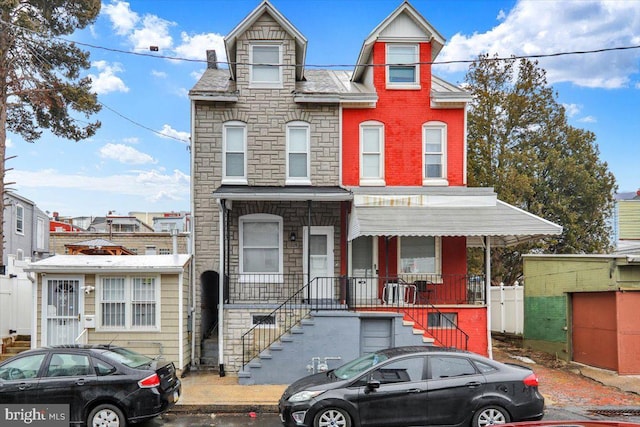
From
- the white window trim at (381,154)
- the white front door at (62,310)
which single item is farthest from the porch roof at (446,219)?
the white front door at (62,310)

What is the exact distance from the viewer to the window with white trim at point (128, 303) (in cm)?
1313

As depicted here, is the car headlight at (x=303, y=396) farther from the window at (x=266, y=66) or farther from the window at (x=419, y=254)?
the window at (x=266, y=66)

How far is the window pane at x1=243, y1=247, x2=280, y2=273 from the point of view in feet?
48.9

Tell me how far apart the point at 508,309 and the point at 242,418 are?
1312cm

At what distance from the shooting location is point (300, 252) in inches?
590

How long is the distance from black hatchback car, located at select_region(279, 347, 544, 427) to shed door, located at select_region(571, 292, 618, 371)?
616 centimetres

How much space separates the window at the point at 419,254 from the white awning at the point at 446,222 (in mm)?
1575

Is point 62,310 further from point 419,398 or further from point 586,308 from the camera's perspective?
point 586,308

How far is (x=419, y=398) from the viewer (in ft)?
26.7

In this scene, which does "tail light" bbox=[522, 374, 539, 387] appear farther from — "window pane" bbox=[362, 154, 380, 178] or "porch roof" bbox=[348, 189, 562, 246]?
"window pane" bbox=[362, 154, 380, 178]

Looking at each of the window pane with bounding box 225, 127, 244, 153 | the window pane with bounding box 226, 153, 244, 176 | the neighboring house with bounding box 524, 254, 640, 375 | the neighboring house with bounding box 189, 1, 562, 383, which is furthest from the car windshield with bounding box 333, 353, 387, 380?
the window pane with bounding box 225, 127, 244, 153

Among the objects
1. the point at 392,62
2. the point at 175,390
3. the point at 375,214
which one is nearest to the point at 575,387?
the point at 375,214

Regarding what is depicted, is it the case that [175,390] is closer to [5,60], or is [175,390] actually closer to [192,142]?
[192,142]

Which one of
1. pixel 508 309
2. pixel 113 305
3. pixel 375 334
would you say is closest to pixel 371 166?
pixel 375 334
